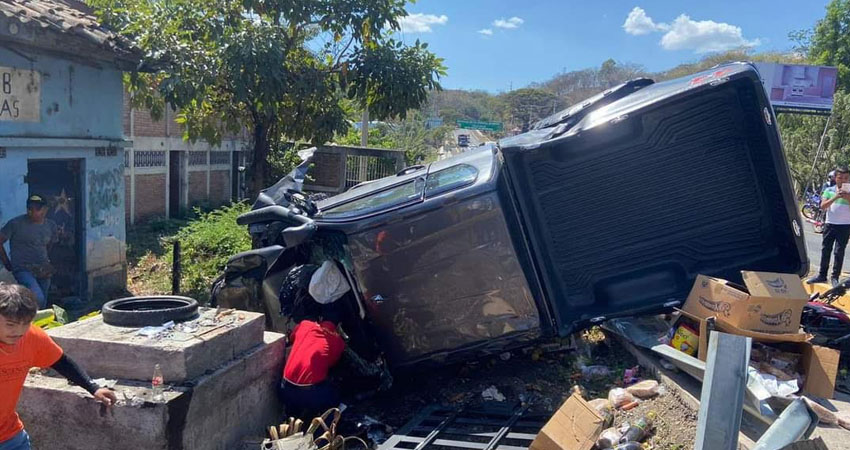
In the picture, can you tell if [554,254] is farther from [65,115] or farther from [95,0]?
[95,0]

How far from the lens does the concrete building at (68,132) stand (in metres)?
6.87

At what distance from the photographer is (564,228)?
466 centimetres

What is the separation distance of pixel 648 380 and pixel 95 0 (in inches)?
325

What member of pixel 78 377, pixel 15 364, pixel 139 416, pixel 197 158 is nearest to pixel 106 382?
pixel 139 416

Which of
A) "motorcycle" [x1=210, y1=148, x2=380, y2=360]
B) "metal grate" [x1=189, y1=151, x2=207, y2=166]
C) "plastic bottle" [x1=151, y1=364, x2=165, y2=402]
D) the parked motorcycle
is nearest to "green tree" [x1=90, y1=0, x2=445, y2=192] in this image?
"motorcycle" [x1=210, y1=148, x2=380, y2=360]

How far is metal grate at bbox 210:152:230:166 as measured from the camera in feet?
60.3

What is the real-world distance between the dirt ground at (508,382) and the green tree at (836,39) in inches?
1244

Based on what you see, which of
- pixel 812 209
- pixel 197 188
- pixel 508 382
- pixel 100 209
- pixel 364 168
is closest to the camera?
pixel 508 382

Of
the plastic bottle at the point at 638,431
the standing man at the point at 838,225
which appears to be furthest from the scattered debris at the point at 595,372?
the standing man at the point at 838,225

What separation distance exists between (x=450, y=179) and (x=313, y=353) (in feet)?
4.87

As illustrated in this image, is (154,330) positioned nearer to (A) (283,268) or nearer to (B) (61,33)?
(A) (283,268)

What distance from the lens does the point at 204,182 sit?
59.3ft

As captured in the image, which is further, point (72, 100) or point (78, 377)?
point (72, 100)

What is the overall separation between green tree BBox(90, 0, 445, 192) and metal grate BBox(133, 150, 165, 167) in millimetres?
5372
